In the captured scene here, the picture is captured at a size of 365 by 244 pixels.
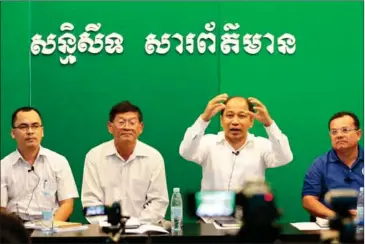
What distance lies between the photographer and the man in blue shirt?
4.17 m

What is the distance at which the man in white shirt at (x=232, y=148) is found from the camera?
4180mm

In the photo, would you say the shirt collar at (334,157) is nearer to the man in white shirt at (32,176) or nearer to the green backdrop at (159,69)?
the green backdrop at (159,69)

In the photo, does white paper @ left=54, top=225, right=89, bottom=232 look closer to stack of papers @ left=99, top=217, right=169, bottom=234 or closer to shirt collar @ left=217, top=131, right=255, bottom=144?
stack of papers @ left=99, top=217, right=169, bottom=234

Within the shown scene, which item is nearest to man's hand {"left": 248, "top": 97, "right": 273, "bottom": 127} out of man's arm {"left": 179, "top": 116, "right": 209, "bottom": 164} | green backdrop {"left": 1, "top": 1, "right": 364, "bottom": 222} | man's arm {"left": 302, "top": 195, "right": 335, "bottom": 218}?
man's arm {"left": 179, "top": 116, "right": 209, "bottom": 164}

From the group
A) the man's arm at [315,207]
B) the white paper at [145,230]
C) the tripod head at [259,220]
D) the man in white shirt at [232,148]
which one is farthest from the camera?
the man in white shirt at [232,148]

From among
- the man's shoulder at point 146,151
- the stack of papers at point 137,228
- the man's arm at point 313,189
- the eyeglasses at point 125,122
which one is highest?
the eyeglasses at point 125,122

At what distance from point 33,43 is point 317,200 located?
226 centimetres

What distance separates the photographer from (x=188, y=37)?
15.7 feet

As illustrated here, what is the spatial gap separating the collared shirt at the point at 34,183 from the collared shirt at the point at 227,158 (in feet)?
2.54

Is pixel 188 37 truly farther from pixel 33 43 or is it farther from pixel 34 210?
pixel 34 210

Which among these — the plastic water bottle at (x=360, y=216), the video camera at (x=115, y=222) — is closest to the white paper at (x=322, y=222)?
the plastic water bottle at (x=360, y=216)

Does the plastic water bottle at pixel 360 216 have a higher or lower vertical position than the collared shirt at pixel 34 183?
lower

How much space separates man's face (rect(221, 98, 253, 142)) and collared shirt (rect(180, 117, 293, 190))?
124 millimetres

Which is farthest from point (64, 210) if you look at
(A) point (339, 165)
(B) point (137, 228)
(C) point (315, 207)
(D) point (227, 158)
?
(A) point (339, 165)
